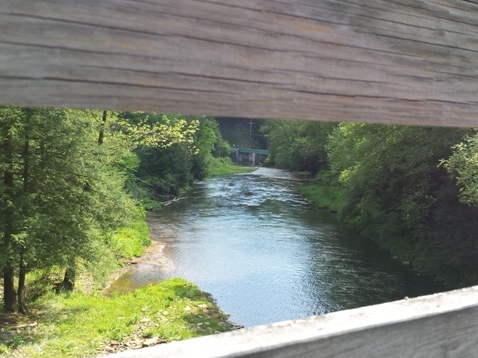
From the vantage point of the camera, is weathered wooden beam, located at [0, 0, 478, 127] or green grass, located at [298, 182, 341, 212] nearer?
weathered wooden beam, located at [0, 0, 478, 127]

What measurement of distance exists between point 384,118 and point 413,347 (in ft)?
1.15

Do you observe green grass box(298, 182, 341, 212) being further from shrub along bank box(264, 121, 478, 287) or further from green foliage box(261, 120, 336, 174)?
green foliage box(261, 120, 336, 174)

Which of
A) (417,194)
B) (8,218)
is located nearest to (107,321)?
(8,218)

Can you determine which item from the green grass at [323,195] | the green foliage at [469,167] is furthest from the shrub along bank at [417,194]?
the green grass at [323,195]

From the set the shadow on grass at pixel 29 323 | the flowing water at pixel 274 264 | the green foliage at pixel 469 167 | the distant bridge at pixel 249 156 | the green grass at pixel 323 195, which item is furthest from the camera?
the distant bridge at pixel 249 156

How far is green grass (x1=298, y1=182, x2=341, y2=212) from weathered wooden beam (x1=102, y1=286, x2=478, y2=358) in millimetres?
23468

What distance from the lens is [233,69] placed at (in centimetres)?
68

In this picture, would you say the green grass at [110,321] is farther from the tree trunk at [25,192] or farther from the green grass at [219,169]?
the green grass at [219,169]

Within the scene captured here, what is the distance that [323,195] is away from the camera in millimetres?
27359

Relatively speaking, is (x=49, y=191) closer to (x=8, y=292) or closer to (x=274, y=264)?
(x=8, y=292)

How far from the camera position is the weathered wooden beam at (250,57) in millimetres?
572

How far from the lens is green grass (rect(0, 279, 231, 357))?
27.9 ft

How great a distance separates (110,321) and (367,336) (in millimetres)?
10055

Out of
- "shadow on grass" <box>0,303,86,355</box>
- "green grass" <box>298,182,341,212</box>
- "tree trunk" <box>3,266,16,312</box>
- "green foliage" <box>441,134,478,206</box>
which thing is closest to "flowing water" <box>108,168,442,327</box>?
"green grass" <box>298,182,341,212</box>
